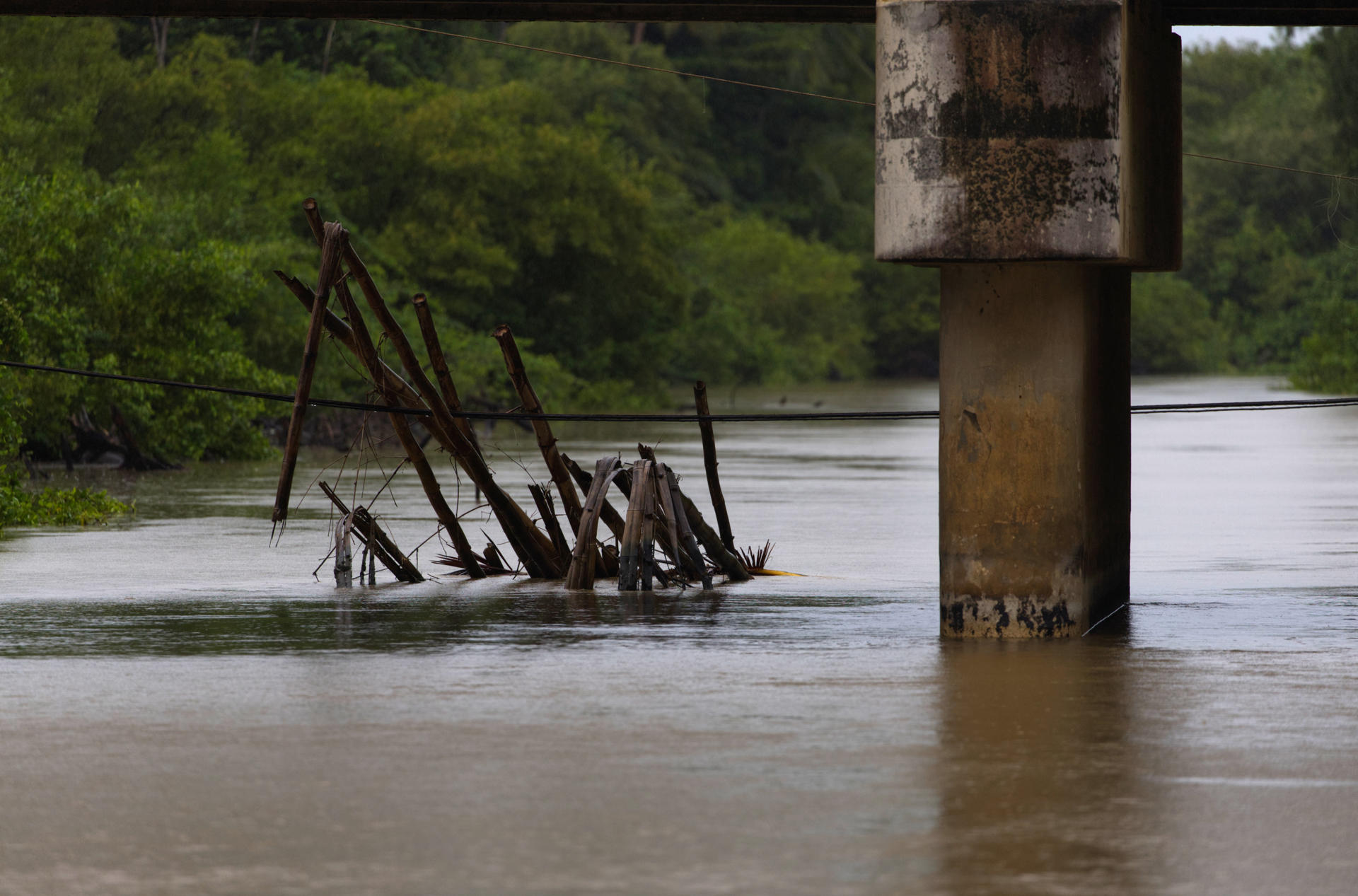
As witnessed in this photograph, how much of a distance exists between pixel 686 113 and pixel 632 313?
3930cm

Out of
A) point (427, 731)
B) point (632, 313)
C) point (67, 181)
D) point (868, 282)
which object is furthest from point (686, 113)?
point (427, 731)

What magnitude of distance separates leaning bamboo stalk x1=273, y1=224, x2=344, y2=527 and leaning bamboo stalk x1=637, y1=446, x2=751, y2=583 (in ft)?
8.75

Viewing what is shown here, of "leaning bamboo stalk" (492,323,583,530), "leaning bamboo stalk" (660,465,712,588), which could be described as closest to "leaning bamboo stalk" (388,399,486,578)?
"leaning bamboo stalk" (492,323,583,530)

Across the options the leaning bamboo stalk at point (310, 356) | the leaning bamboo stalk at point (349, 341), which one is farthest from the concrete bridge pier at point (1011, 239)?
the leaning bamboo stalk at point (349, 341)

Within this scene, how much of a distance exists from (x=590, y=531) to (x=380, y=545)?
2.05 meters

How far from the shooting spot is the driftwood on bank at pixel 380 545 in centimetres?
1590

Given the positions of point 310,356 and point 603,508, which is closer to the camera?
point 310,356

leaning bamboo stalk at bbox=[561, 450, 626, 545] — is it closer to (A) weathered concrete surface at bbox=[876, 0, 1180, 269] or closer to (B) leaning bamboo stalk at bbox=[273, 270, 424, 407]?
(B) leaning bamboo stalk at bbox=[273, 270, 424, 407]

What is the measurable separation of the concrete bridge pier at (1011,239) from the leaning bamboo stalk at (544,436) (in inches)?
151

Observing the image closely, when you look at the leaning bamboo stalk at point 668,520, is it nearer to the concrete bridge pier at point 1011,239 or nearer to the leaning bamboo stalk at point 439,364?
the leaning bamboo stalk at point 439,364

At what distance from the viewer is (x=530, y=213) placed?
59000mm

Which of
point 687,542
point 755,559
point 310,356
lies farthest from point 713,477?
point 310,356

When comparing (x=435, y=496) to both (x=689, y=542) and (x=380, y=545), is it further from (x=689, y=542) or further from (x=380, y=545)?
(x=689, y=542)

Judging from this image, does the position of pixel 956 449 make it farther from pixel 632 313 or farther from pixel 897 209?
pixel 632 313
